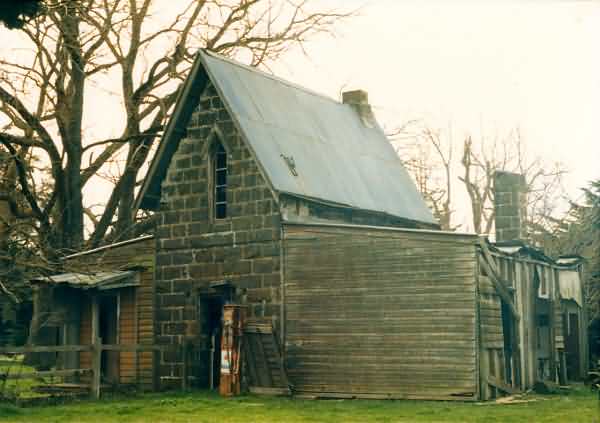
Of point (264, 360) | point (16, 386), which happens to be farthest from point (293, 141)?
point (16, 386)

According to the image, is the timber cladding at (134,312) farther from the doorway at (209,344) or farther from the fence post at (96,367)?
the fence post at (96,367)

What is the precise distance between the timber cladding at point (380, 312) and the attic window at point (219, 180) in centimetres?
254

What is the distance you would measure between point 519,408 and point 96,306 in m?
11.2

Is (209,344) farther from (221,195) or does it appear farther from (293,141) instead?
(293,141)

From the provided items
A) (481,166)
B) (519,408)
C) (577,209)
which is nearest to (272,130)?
(519,408)

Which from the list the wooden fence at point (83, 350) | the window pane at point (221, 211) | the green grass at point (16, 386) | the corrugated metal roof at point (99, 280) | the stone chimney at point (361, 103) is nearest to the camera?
the wooden fence at point (83, 350)

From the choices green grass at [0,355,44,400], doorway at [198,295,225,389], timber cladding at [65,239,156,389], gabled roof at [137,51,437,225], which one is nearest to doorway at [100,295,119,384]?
timber cladding at [65,239,156,389]

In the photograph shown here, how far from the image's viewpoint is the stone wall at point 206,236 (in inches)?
956

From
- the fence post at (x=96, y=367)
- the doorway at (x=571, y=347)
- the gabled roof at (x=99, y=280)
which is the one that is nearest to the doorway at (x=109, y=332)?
the gabled roof at (x=99, y=280)

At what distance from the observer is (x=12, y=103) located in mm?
30844

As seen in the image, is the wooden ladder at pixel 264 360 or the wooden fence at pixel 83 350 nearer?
the wooden fence at pixel 83 350

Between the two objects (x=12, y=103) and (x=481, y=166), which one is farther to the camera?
(x=481, y=166)

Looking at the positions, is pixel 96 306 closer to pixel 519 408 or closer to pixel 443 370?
pixel 443 370

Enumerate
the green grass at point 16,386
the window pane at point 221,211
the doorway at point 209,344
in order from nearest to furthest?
the green grass at point 16,386 → the doorway at point 209,344 → the window pane at point 221,211
